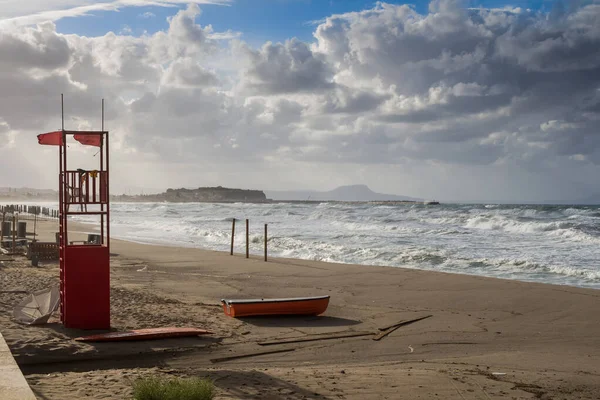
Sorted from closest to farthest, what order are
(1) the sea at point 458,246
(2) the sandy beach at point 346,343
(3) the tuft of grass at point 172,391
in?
(3) the tuft of grass at point 172,391
(2) the sandy beach at point 346,343
(1) the sea at point 458,246

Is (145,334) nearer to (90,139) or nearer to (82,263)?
(82,263)

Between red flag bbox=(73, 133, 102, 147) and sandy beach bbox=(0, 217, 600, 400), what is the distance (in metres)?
3.07

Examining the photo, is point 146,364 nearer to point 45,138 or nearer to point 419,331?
point 45,138

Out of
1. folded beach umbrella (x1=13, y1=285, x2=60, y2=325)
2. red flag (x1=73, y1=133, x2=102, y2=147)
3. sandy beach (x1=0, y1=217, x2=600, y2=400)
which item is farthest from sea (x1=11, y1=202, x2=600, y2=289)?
folded beach umbrella (x1=13, y1=285, x2=60, y2=325)

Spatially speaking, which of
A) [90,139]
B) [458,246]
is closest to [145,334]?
[90,139]

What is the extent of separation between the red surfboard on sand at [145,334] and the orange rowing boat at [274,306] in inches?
62.7

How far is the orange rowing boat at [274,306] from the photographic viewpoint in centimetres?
1177

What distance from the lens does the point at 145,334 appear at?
380 inches

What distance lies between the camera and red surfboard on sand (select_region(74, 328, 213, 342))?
9.34 meters

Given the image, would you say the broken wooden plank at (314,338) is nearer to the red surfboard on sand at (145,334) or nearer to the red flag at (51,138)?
the red surfboard on sand at (145,334)

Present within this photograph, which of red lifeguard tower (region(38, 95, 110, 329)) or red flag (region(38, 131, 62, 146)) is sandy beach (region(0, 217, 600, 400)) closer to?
red lifeguard tower (region(38, 95, 110, 329))

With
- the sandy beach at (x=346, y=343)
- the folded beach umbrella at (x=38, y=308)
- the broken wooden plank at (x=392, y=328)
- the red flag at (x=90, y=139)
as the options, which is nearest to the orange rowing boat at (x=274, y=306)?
the sandy beach at (x=346, y=343)

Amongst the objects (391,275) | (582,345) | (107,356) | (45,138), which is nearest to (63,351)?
(107,356)

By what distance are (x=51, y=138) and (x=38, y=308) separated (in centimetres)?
284
